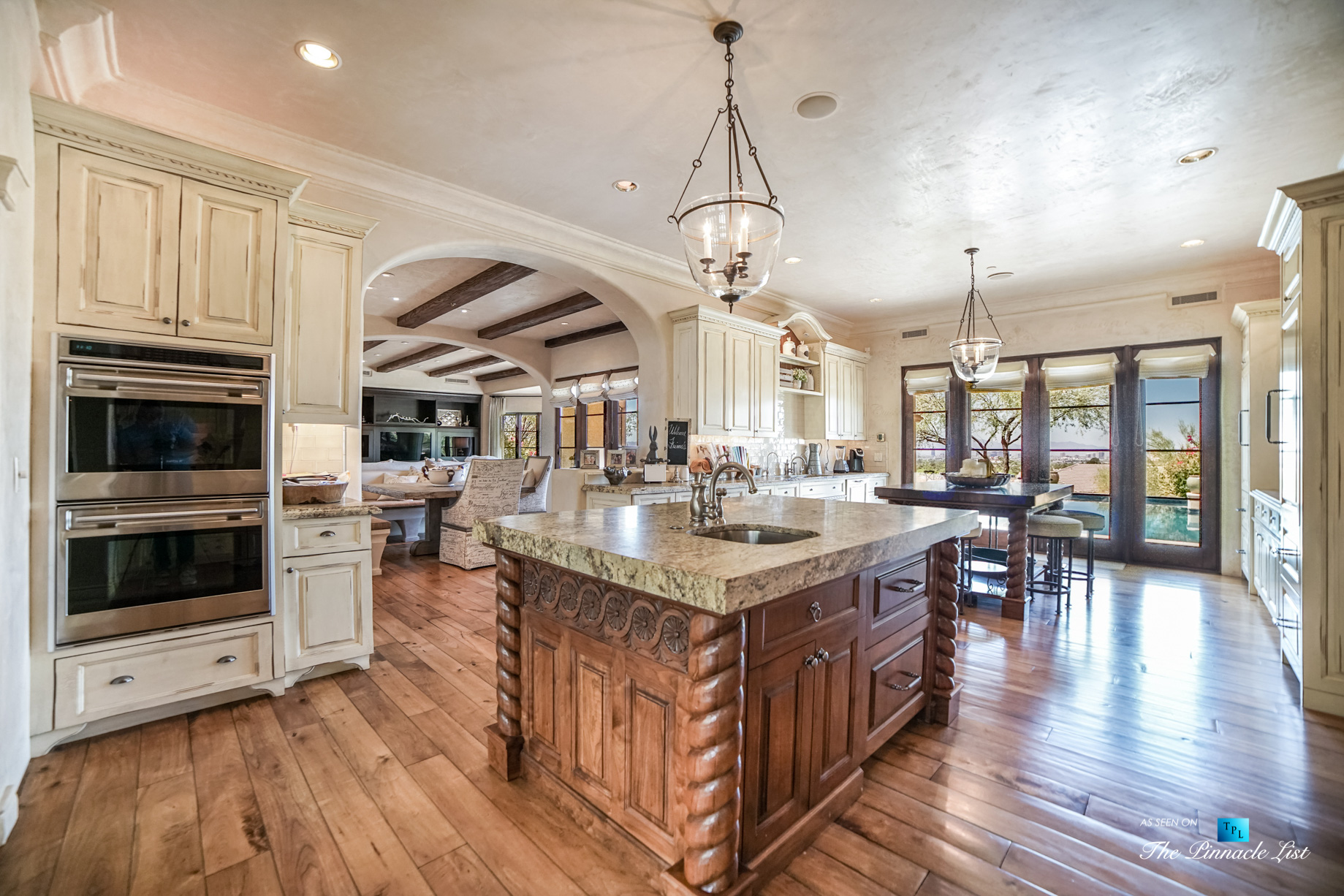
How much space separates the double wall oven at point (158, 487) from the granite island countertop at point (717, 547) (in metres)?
1.40

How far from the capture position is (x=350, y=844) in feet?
5.61

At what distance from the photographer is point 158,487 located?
2.36 metres

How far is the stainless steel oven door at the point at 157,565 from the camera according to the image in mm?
2199

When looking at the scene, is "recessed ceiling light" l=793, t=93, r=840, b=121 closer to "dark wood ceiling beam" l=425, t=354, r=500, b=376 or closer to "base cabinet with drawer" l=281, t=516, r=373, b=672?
"base cabinet with drawer" l=281, t=516, r=373, b=672

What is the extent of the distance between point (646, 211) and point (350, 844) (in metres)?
3.89

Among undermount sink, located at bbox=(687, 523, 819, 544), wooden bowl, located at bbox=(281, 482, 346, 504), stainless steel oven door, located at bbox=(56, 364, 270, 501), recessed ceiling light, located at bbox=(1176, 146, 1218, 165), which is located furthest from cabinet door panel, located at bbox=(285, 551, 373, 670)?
recessed ceiling light, located at bbox=(1176, 146, 1218, 165)

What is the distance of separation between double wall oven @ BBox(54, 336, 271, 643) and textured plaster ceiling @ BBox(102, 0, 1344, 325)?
1398 mm

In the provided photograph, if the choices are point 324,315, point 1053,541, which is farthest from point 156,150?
point 1053,541

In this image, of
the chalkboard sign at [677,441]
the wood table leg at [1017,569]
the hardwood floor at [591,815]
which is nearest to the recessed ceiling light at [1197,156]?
the wood table leg at [1017,569]

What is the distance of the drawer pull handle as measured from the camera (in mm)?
2164

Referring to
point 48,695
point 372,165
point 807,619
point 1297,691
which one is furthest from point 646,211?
point 1297,691

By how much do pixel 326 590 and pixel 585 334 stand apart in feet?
19.2

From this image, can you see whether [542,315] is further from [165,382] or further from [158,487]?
[158,487]

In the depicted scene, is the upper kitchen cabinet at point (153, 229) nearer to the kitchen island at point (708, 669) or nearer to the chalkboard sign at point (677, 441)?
the kitchen island at point (708, 669)
